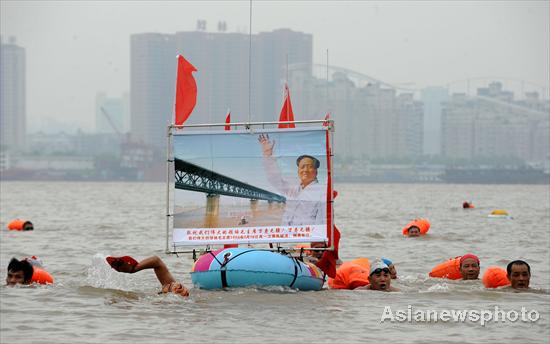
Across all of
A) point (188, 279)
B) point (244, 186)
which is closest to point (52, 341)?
point (244, 186)

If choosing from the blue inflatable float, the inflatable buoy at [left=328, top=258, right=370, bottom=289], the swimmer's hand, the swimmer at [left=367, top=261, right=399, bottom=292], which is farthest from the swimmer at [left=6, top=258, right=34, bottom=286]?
the swimmer at [left=367, top=261, right=399, bottom=292]

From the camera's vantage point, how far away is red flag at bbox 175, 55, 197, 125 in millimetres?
16203

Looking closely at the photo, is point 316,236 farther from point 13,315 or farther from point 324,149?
point 13,315

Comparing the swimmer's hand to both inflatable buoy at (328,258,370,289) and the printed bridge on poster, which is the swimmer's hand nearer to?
the printed bridge on poster

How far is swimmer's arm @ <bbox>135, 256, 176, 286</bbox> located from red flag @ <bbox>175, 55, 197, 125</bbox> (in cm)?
209

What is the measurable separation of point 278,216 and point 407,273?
644cm

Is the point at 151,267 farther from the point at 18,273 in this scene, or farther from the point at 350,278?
the point at 350,278

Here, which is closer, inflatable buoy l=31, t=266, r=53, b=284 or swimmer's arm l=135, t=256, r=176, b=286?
swimmer's arm l=135, t=256, r=176, b=286

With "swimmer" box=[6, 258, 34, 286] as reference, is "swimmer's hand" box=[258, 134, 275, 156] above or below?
above

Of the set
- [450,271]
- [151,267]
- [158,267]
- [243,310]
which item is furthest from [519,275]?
[151,267]

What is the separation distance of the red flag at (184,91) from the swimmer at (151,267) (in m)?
2.13

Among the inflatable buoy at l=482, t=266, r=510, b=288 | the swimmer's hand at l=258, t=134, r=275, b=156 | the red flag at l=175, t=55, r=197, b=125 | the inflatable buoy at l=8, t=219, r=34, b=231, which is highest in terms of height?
the red flag at l=175, t=55, r=197, b=125

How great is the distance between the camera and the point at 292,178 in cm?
1609

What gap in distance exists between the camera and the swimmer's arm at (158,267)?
50.7 ft
